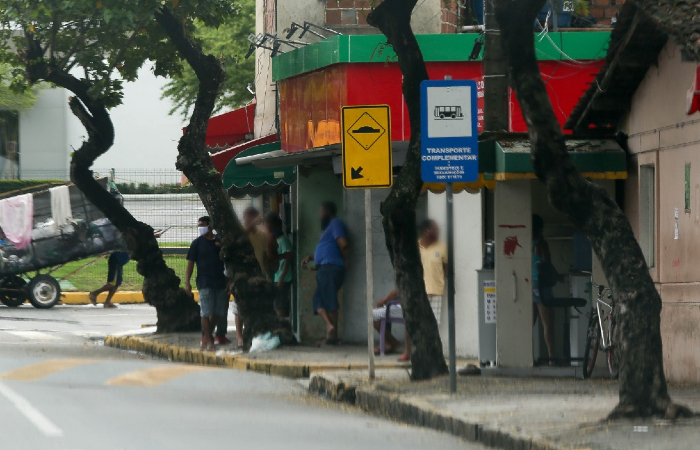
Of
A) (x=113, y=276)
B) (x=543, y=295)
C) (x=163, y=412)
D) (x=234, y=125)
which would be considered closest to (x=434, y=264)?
(x=543, y=295)

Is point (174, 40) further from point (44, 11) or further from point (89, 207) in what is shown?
point (89, 207)

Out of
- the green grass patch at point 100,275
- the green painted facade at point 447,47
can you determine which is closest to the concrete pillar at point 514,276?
the green painted facade at point 447,47

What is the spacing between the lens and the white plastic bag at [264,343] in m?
16.1

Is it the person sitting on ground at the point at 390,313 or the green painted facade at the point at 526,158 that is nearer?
the green painted facade at the point at 526,158

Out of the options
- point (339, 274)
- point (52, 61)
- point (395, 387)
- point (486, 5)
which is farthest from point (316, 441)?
point (52, 61)

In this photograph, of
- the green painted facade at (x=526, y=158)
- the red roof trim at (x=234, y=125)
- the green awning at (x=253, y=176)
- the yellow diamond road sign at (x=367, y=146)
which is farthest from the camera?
the red roof trim at (x=234, y=125)

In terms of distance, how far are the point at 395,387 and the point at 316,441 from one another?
106 inches

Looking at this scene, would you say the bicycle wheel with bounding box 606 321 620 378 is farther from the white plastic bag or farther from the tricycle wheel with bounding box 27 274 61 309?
the tricycle wheel with bounding box 27 274 61 309

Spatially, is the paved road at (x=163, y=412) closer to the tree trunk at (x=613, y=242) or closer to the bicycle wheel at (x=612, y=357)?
the tree trunk at (x=613, y=242)

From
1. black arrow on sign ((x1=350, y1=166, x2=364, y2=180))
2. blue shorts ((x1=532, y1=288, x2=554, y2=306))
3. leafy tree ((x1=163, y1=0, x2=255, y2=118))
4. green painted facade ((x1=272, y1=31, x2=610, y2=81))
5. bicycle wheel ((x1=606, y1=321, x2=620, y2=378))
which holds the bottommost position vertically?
bicycle wheel ((x1=606, y1=321, x2=620, y2=378))

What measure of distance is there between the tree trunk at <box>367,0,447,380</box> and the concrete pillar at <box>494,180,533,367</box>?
850 millimetres

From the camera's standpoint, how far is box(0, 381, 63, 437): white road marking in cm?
943

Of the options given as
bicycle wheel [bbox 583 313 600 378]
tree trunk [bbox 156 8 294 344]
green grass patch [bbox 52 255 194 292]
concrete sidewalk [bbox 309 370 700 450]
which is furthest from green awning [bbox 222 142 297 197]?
green grass patch [bbox 52 255 194 292]

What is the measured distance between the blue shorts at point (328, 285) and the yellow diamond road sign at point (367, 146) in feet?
14.5
